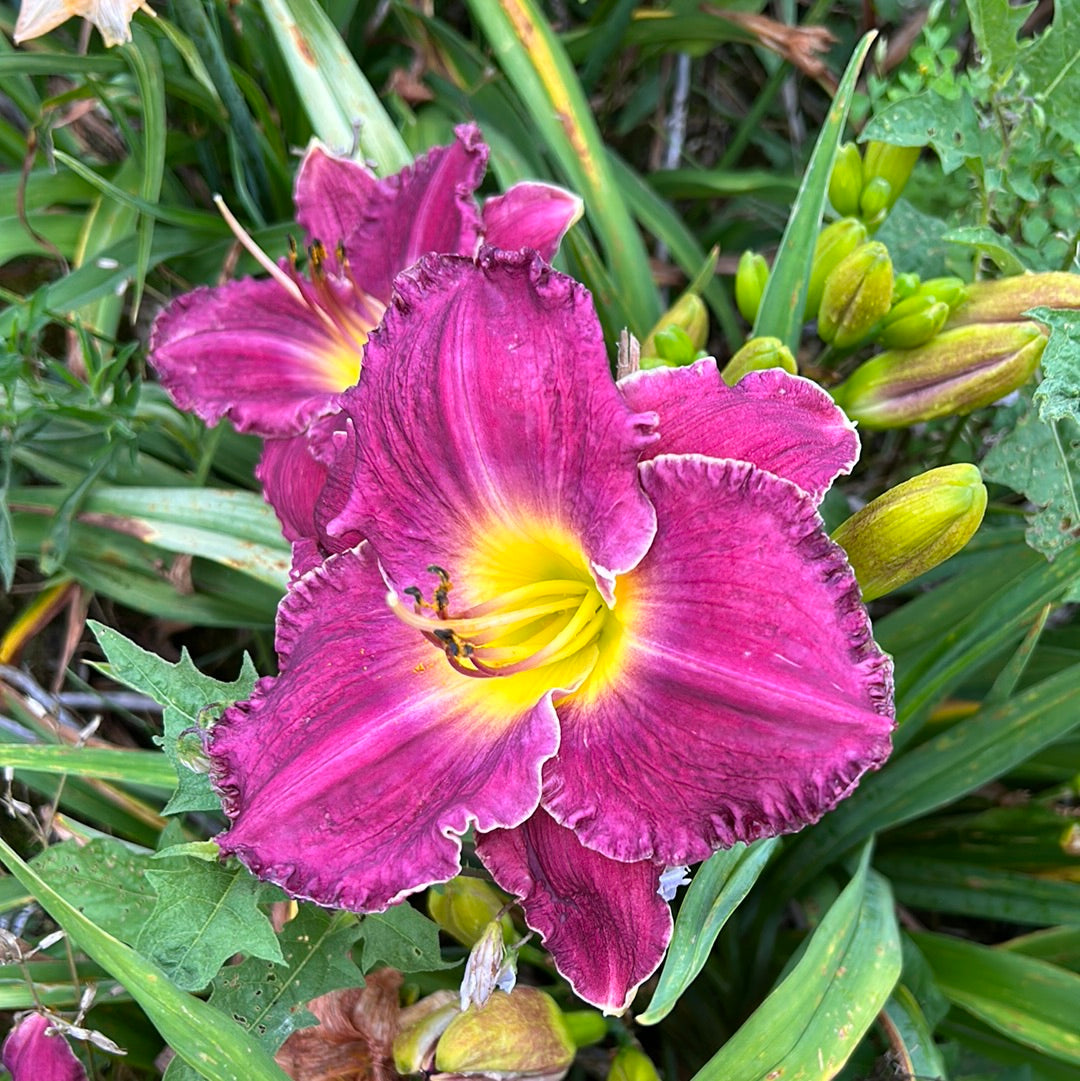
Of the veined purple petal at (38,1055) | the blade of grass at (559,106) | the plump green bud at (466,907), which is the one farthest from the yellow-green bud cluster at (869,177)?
the veined purple petal at (38,1055)

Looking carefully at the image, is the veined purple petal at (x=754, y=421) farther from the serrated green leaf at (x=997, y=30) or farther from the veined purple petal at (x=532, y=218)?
the serrated green leaf at (x=997, y=30)

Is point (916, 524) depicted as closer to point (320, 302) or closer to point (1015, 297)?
point (1015, 297)

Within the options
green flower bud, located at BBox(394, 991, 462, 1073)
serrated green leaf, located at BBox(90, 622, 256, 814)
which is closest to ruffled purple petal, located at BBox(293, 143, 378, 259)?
serrated green leaf, located at BBox(90, 622, 256, 814)

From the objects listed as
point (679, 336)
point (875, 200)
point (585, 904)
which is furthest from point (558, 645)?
point (875, 200)

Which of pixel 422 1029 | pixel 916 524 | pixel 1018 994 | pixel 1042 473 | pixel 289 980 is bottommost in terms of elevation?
pixel 1018 994

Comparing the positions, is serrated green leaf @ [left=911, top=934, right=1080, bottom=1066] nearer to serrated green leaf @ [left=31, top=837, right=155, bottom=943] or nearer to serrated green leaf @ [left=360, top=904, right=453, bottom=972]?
serrated green leaf @ [left=360, top=904, right=453, bottom=972]

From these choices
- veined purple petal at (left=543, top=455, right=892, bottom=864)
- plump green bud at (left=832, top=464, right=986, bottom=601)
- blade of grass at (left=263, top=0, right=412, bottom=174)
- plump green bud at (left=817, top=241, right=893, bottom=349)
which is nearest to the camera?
veined purple petal at (left=543, top=455, right=892, bottom=864)
